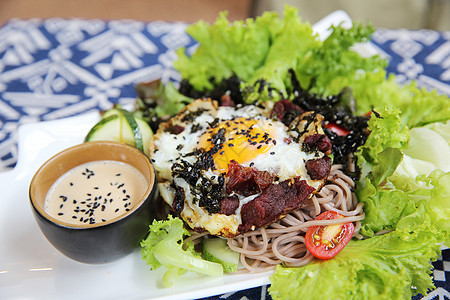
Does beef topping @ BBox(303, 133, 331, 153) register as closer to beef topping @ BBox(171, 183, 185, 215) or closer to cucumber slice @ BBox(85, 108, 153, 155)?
beef topping @ BBox(171, 183, 185, 215)

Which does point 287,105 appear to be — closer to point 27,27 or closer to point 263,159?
point 263,159

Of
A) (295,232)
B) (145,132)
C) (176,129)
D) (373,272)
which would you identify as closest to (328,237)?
(295,232)

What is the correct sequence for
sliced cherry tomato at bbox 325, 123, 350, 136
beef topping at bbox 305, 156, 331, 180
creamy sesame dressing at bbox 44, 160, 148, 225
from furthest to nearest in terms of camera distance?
sliced cherry tomato at bbox 325, 123, 350, 136 < beef topping at bbox 305, 156, 331, 180 < creamy sesame dressing at bbox 44, 160, 148, 225

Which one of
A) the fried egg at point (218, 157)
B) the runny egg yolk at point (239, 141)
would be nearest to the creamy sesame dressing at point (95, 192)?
the fried egg at point (218, 157)

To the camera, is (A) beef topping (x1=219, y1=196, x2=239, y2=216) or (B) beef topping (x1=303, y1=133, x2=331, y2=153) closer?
(A) beef topping (x1=219, y1=196, x2=239, y2=216)

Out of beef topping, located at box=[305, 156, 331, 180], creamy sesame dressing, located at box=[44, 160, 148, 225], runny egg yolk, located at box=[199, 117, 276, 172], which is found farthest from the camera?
runny egg yolk, located at box=[199, 117, 276, 172]

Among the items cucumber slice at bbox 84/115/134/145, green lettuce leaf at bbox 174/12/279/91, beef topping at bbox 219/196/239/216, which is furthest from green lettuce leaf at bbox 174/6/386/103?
beef topping at bbox 219/196/239/216

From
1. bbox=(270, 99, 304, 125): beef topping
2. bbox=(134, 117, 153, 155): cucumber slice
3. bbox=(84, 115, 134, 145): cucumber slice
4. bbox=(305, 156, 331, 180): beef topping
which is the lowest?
bbox=(134, 117, 153, 155): cucumber slice

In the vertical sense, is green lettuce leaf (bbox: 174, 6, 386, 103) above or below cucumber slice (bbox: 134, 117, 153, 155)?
above
